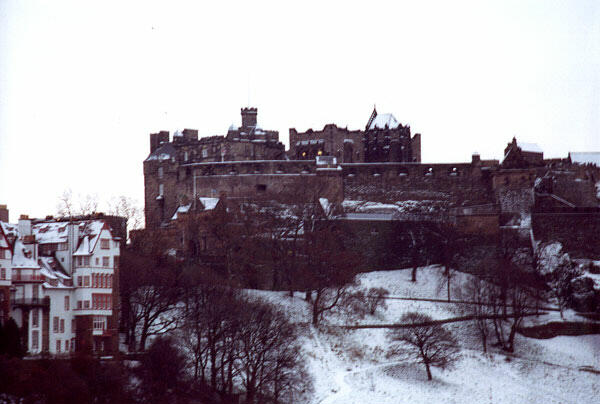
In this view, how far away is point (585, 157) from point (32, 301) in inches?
2016

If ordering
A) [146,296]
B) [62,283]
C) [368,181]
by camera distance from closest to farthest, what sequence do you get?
[62,283]
[146,296]
[368,181]

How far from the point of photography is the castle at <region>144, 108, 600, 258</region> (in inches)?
3059

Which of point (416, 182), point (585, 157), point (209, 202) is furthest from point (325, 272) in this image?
point (585, 157)

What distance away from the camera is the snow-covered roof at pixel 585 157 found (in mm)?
86988

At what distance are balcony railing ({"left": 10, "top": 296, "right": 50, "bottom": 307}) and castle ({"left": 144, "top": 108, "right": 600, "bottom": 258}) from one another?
2616cm

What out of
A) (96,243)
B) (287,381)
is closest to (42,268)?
(96,243)

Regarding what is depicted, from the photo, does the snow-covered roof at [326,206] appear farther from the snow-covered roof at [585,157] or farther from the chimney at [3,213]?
the snow-covered roof at [585,157]

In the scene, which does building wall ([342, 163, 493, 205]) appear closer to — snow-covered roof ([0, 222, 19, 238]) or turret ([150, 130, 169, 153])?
turret ([150, 130, 169, 153])

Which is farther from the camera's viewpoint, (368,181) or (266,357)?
(368,181)

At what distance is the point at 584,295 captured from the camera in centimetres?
6494

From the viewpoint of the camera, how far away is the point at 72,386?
41156 millimetres

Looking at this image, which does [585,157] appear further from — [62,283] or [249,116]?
[62,283]

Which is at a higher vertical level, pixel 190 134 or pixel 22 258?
pixel 190 134

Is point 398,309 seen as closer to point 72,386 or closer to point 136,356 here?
point 136,356
